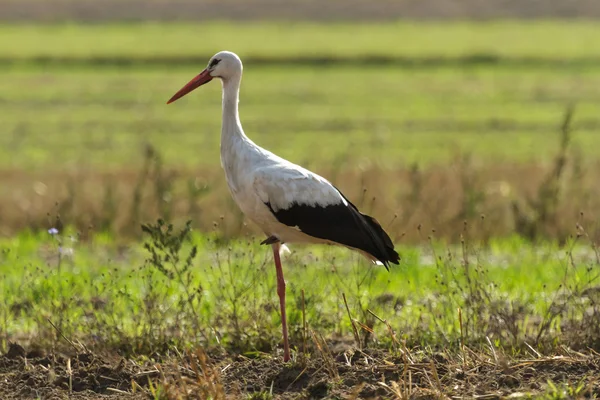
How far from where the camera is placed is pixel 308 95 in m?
30.5

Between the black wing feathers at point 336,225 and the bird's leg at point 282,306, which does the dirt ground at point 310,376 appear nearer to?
the bird's leg at point 282,306

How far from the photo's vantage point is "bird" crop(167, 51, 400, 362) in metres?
7.01

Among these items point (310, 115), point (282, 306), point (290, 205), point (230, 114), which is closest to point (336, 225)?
point (290, 205)

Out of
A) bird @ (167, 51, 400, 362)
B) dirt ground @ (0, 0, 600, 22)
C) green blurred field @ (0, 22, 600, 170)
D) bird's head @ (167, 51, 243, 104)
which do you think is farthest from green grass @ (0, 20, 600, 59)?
bird @ (167, 51, 400, 362)

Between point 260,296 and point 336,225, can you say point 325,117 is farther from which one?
point 336,225

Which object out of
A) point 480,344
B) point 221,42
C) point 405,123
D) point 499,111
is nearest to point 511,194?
point 480,344

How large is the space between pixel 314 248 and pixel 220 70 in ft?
14.5

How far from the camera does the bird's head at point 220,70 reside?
7.54 meters

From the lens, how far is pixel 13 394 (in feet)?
20.2

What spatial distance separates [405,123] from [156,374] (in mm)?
19553

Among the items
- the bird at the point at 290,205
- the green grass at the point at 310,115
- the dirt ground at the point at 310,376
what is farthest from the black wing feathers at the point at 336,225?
the green grass at the point at 310,115

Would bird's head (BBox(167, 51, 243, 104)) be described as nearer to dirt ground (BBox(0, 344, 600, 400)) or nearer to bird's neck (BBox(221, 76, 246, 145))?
bird's neck (BBox(221, 76, 246, 145))

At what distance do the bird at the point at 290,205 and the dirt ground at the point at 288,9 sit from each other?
176 ft

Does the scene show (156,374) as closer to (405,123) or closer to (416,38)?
(405,123)
